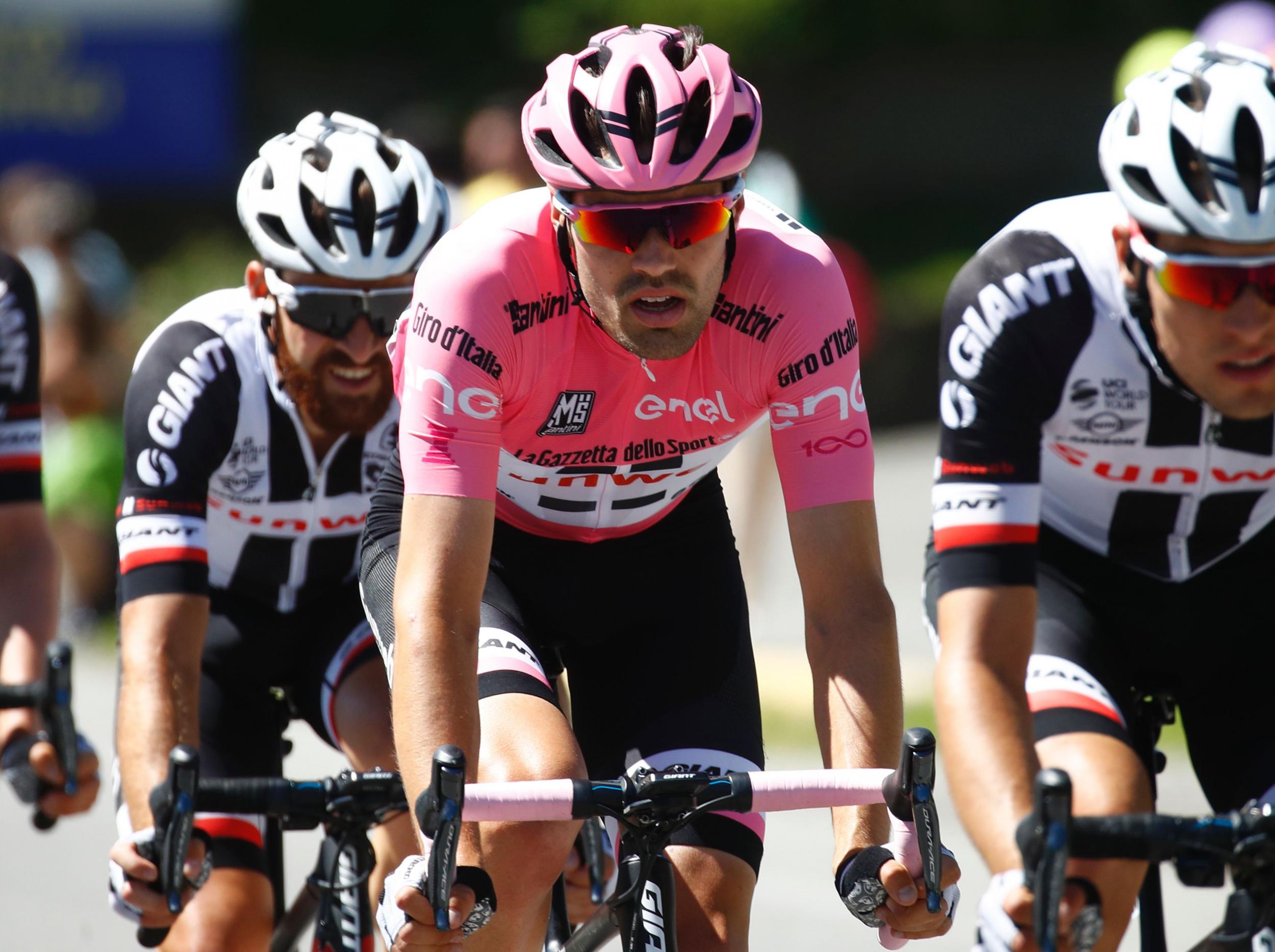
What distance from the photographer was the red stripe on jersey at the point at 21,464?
4816 millimetres

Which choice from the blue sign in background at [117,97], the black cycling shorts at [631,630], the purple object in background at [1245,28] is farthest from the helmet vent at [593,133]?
the blue sign in background at [117,97]

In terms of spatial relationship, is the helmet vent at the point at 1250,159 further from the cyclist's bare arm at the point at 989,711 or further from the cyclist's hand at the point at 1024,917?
the cyclist's hand at the point at 1024,917

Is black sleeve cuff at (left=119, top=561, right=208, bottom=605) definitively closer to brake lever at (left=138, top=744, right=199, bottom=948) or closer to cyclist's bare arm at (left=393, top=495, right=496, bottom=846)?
brake lever at (left=138, top=744, right=199, bottom=948)

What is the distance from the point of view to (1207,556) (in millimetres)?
3781

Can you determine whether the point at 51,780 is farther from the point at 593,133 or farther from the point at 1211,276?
the point at 1211,276

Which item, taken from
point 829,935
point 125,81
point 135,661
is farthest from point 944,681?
point 125,81

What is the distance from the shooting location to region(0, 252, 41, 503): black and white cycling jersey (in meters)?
4.83

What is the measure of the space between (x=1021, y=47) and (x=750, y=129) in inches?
762

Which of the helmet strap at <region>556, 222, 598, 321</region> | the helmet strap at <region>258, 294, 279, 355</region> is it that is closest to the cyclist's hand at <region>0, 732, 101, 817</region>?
the helmet strap at <region>258, 294, 279, 355</region>

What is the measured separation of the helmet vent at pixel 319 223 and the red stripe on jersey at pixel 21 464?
1.17 meters

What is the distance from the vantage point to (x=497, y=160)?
8.01 m

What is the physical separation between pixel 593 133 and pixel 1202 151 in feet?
3.75

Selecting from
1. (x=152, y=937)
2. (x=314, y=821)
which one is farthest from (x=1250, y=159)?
(x=152, y=937)

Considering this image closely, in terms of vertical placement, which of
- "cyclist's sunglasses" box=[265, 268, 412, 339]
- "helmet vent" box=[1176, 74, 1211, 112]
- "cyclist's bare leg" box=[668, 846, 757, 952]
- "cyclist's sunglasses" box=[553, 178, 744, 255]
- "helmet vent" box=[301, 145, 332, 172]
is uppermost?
"helmet vent" box=[1176, 74, 1211, 112]
